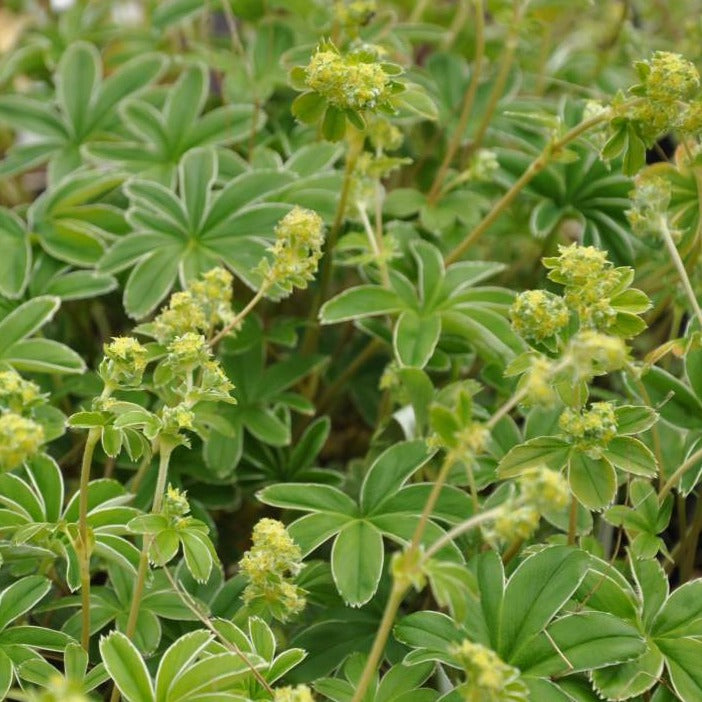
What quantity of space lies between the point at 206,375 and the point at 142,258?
43 cm

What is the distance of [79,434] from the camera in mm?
1462

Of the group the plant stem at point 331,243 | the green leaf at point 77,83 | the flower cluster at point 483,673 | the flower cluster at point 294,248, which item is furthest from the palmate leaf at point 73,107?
the flower cluster at point 483,673

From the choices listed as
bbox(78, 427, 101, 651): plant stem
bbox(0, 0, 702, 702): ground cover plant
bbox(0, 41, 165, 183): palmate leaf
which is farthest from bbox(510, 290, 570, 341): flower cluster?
bbox(0, 41, 165, 183): palmate leaf

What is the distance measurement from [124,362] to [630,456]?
0.54 m

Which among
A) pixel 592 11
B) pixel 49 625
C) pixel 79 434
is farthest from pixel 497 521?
pixel 592 11

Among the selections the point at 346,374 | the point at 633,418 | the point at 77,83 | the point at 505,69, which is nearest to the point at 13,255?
the point at 77,83

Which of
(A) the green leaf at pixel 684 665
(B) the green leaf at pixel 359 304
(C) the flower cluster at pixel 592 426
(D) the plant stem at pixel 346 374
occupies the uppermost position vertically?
(C) the flower cluster at pixel 592 426

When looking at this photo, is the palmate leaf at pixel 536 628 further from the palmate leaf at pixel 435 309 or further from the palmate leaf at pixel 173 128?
the palmate leaf at pixel 173 128

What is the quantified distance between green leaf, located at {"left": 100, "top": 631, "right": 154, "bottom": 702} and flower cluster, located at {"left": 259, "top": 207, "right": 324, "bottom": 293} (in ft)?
1.33

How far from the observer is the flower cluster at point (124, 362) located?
3.18 ft

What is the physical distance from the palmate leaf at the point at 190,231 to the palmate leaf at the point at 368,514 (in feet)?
1.06

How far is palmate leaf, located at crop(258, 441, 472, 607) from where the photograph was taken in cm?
108

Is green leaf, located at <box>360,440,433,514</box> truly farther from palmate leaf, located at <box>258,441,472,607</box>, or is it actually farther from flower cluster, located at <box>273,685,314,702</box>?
flower cluster, located at <box>273,685,314,702</box>

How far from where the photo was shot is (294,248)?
3.55 feet
